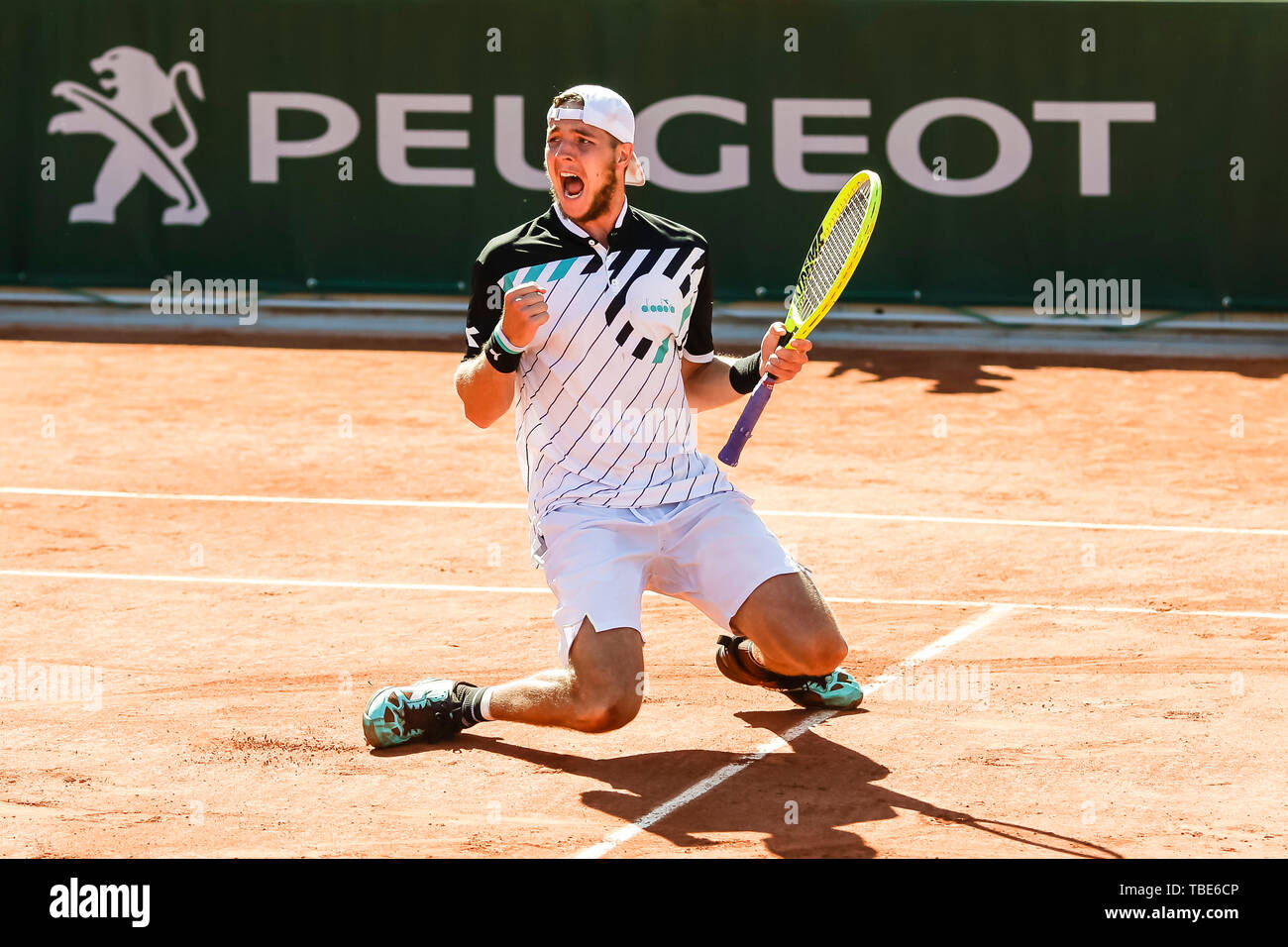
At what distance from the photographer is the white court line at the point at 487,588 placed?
6.98 m

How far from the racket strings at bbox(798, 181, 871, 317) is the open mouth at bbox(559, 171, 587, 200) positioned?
0.87m

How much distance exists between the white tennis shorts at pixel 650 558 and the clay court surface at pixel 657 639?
1.58 ft

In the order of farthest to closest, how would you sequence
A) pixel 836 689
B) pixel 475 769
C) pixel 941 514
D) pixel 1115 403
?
pixel 1115 403
pixel 941 514
pixel 836 689
pixel 475 769

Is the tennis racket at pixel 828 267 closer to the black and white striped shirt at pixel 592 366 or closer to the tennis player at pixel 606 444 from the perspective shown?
the tennis player at pixel 606 444

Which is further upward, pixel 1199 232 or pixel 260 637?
pixel 1199 232

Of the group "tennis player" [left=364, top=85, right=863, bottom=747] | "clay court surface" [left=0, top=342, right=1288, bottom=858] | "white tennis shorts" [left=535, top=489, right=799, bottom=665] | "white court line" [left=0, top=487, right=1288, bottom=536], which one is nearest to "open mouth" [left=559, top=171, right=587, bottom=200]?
"tennis player" [left=364, top=85, right=863, bottom=747]

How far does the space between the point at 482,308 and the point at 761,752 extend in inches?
63.9

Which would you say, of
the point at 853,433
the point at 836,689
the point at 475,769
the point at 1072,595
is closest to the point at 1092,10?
the point at 853,433

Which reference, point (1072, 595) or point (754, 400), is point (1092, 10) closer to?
point (1072, 595)

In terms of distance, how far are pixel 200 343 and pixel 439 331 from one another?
209cm

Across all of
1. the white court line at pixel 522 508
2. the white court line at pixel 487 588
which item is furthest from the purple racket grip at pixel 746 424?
the white court line at pixel 522 508

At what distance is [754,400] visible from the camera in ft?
17.9

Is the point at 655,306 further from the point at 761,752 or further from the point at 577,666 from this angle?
the point at 761,752
